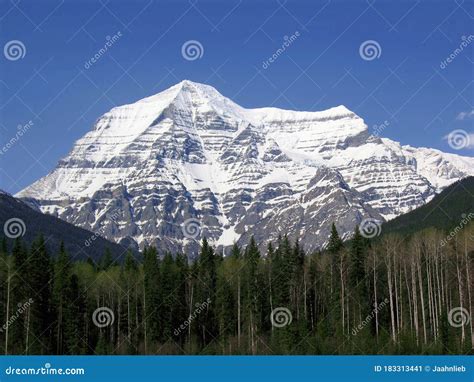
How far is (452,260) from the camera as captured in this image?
321 feet

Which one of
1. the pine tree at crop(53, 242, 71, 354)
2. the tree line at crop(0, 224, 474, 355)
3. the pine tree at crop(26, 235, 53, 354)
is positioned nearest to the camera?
the pine tree at crop(26, 235, 53, 354)

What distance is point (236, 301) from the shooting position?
103500 millimetres

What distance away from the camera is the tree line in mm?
81812

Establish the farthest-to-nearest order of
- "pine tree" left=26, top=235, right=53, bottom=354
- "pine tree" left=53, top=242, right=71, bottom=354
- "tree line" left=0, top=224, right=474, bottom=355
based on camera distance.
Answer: "pine tree" left=53, top=242, right=71, bottom=354
"tree line" left=0, top=224, right=474, bottom=355
"pine tree" left=26, top=235, right=53, bottom=354

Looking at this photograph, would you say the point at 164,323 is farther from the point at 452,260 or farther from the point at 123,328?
the point at 452,260

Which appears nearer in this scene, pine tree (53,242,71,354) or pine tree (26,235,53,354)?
pine tree (26,235,53,354)

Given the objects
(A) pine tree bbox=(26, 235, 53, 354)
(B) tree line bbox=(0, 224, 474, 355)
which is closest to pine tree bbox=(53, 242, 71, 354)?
(B) tree line bbox=(0, 224, 474, 355)
